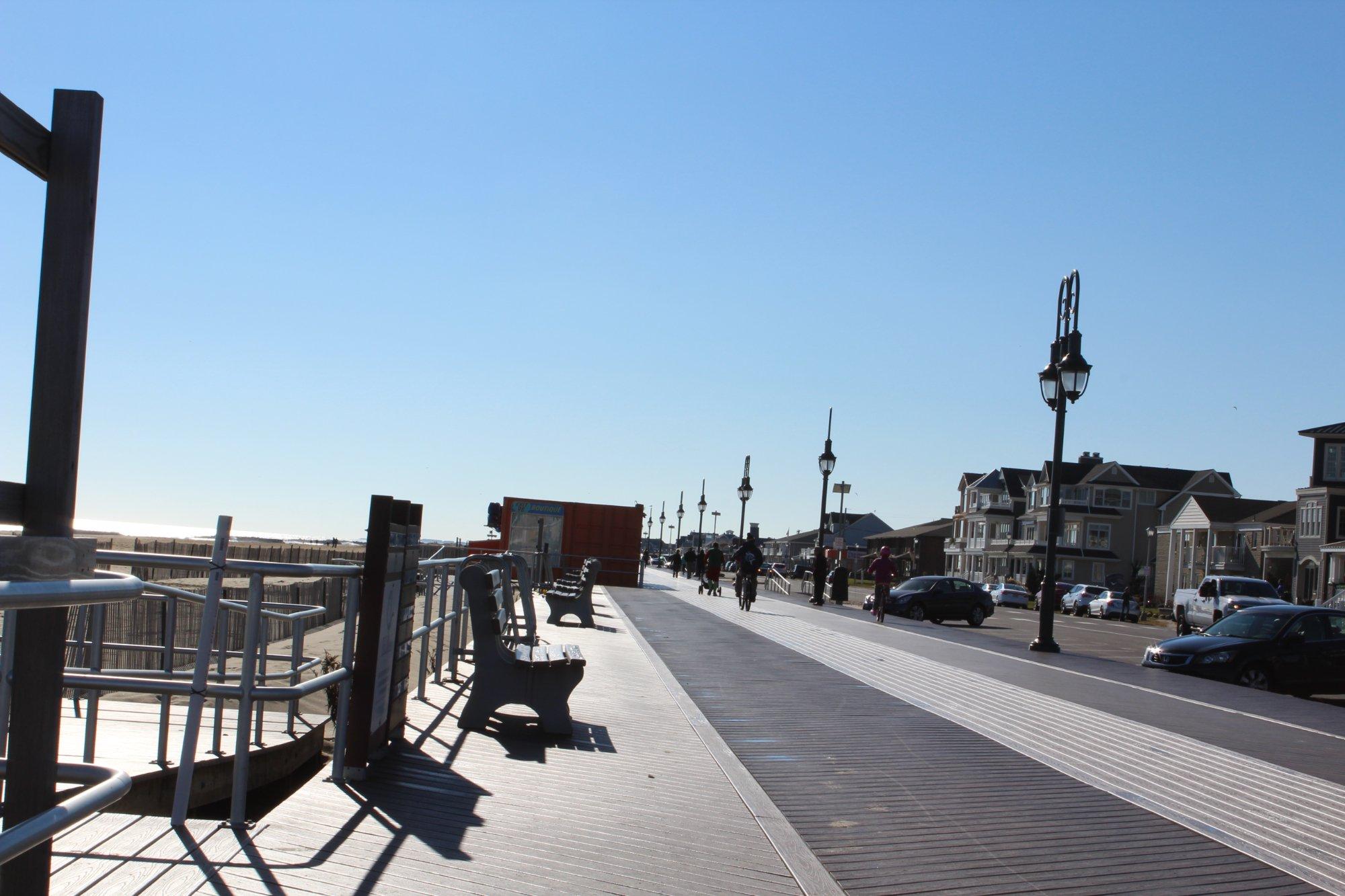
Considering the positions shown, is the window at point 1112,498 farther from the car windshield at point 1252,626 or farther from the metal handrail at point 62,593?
the metal handrail at point 62,593

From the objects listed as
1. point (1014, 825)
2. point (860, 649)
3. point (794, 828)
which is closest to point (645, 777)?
point (794, 828)

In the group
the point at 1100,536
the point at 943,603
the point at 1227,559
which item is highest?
the point at 1100,536

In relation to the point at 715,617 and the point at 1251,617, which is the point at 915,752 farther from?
the point at 715,617

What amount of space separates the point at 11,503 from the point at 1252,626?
1791 centimetres

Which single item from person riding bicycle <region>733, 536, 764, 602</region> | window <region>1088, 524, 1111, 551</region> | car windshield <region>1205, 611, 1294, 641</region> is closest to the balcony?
window <region>1088, 524, 1111, 551</region>

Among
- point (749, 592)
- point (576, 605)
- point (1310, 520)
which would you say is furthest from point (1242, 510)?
point (576, 605)

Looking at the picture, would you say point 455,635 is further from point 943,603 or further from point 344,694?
point 943,603

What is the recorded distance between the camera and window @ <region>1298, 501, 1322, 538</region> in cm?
5872

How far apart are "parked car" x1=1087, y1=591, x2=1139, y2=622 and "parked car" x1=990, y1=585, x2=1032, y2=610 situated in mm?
7068

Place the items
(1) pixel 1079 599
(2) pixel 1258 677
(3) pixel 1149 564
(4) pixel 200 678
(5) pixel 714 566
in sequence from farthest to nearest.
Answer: (3) pixel 1149 564 → (1) pixel 1079 599 → (5) pixel 714 566 → (2) pixel 1258 677 → (4) pixel 200 678

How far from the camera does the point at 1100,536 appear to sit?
3248 inches

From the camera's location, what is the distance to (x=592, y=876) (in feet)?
16.3

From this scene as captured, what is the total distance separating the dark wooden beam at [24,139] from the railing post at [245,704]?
2.98 meters

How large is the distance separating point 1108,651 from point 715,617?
26.4 ft
